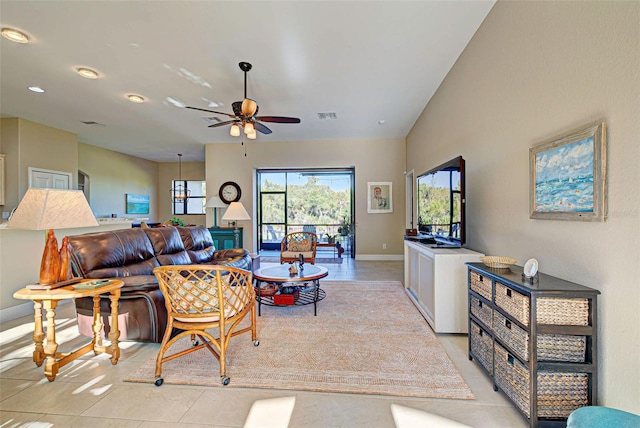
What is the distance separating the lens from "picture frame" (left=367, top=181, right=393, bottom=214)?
7105 millimetres

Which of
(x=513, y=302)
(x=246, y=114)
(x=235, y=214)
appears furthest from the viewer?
(x=235, y=214)

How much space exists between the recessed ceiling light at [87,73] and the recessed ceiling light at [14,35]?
2.05ft

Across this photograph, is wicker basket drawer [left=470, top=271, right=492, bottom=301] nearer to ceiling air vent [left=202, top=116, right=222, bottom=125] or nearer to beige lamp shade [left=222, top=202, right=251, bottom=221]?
beige lamp shade [left=222, top=202, right=251, bottom=221]

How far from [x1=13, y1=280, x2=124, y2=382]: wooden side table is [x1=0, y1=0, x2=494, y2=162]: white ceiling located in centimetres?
248

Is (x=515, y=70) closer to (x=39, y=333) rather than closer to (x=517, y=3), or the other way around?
(x=517, y=3)

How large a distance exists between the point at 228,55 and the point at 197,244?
2711 mm

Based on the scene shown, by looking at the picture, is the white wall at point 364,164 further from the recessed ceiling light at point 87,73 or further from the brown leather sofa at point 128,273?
the brown leather sofa at point 128,273

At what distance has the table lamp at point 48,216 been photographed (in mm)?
1991

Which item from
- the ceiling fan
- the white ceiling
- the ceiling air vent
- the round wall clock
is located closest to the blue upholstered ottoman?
the white ceiling

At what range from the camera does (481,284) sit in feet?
6.90

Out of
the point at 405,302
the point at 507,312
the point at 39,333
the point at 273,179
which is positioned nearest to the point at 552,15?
the point at 507,312

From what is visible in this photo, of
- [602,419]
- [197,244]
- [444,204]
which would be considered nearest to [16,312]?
[197,244]

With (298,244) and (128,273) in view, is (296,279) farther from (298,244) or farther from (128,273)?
(298,244)

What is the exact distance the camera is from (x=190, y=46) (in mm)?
3061
